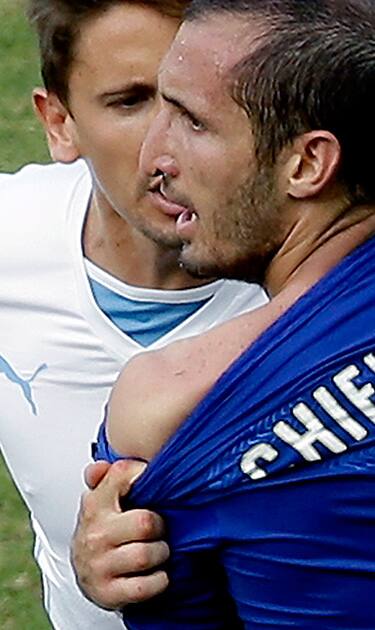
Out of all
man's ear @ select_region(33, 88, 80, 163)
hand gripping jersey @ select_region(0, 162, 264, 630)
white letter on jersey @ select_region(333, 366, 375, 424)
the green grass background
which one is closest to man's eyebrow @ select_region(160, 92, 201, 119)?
white letter on jersey @ select_region(333, 366, 375, 424)

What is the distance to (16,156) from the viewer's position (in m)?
8.11

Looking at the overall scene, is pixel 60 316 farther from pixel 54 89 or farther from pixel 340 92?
pixel 340 92

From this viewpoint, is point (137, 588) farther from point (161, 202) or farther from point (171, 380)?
point (161, 202)

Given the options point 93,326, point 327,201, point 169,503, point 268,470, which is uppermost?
point 327,201

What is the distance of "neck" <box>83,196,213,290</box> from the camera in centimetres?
313

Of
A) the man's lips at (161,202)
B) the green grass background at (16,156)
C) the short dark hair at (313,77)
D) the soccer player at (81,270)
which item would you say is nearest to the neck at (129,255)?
the soccer player at (81,270)

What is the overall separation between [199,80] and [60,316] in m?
1.05

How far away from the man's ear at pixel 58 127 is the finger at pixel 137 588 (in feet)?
3.33

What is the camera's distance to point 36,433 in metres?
3.20

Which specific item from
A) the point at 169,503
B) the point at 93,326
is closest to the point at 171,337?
the point at 93,326

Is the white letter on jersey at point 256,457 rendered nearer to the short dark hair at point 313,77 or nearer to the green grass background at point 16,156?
the short dark hair at point 313,77

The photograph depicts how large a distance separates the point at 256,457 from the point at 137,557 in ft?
0.87

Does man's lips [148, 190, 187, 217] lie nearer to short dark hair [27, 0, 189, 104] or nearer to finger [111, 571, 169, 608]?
short dark hair [27, 0, 189, 104]

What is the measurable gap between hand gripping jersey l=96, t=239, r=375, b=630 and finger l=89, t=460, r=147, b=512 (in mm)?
65
